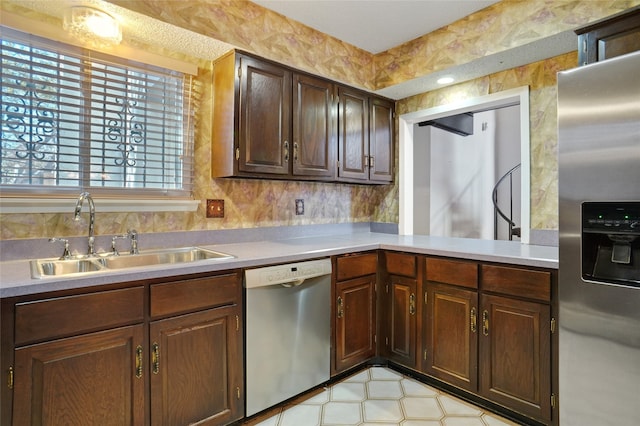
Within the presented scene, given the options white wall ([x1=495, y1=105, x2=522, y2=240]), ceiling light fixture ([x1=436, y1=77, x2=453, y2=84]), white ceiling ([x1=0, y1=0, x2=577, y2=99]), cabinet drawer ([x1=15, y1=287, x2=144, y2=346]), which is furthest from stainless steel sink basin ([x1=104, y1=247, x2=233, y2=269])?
white wall ([x1=495, y1=105, x2=522, y2=240])

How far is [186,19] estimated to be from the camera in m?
1.89

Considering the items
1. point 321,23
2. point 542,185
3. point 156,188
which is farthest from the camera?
point 321,23

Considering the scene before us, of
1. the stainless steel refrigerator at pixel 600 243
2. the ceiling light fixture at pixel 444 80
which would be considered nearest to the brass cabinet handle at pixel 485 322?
the stainless steel refrigerator at pixel 600 243

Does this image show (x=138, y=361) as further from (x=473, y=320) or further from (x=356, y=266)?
(x=473, y=320)

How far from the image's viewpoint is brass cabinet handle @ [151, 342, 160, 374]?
1.52 meters

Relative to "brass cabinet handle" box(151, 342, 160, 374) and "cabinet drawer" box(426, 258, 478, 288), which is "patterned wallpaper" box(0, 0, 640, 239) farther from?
"brass cabinet handle" box(151, 342, 160, 374)

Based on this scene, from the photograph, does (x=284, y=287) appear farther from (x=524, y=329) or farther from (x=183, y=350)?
(x=524, y=329)

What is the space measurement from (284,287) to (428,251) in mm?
963

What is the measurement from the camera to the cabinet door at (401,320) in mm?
2340

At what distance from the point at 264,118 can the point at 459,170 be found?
3091 millimetres

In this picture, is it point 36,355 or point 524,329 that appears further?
point 524,329

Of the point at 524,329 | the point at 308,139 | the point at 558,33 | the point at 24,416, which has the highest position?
the point at 558,33

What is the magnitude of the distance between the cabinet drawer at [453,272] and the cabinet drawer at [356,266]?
15.4 inches


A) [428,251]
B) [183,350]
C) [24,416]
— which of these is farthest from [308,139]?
[24,416]
